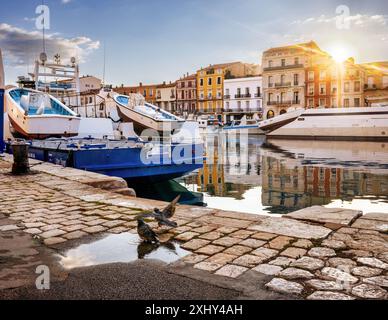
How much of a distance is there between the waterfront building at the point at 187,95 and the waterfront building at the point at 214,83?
1.26 meters

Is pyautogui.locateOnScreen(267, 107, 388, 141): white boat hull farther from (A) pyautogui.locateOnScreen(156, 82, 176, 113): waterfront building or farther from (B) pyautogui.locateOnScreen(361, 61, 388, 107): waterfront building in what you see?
(A) pyautogui.locateOnScreen(156, 82, 176, 113): waterfront building

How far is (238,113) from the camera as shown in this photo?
6325 cm

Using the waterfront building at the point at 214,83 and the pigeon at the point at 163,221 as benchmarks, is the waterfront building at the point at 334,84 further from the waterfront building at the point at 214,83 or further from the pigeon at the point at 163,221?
the pigeon at the point at 163,221

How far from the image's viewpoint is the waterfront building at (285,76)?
54.1m

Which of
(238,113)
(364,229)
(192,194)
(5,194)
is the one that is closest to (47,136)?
(192,194)

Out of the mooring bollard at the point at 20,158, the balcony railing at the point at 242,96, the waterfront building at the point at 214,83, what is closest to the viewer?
the mooring bollard at the point at 20,158

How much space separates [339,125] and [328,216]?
34.3 m

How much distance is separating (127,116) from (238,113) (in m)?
37.8

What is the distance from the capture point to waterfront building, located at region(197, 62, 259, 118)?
2569 inches

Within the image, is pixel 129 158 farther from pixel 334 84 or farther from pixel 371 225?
pixel 334 84

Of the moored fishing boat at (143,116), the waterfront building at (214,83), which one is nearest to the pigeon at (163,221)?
the moored fishing boat at (143,116)

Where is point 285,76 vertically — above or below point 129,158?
above

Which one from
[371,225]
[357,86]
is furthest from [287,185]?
[357,86]

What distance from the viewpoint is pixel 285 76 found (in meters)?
55.1
